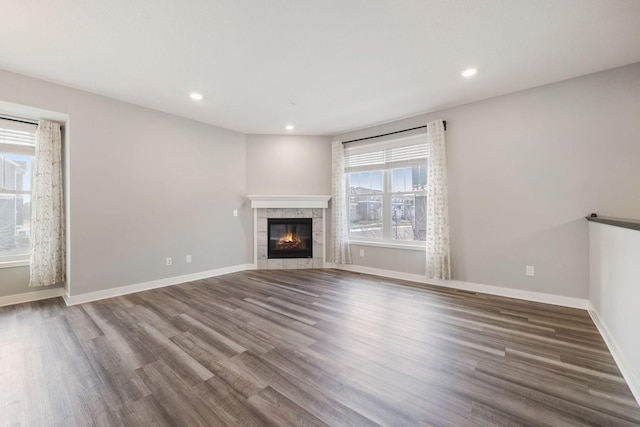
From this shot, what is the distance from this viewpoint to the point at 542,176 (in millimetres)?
3164

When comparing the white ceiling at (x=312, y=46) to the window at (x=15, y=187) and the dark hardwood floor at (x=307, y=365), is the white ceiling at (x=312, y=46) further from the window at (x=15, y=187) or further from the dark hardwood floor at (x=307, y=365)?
the dark hardwood floor at (x=307, y=365)

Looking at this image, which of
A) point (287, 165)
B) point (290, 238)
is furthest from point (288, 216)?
point (287, 165)

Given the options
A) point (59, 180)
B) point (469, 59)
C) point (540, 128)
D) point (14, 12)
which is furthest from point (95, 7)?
point (540, 128)

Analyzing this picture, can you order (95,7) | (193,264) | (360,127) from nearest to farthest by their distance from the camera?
1. (95,7)
2. (193,264)
3. (360,127)

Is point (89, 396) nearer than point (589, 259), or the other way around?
point (89, 396)

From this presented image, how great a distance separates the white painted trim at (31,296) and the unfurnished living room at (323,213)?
0.02 metres

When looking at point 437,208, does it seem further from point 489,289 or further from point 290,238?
point 290,238

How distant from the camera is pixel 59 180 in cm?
345

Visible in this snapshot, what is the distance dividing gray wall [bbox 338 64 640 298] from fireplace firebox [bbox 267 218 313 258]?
2658 mm

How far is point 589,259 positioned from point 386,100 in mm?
3060

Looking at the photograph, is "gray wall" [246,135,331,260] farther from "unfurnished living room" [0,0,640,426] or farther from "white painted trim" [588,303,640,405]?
"white painted trim" [588,303,640,405]

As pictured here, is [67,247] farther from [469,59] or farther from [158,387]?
[469,59]

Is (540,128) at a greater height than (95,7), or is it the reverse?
(95,7)

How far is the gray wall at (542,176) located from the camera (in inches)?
109
